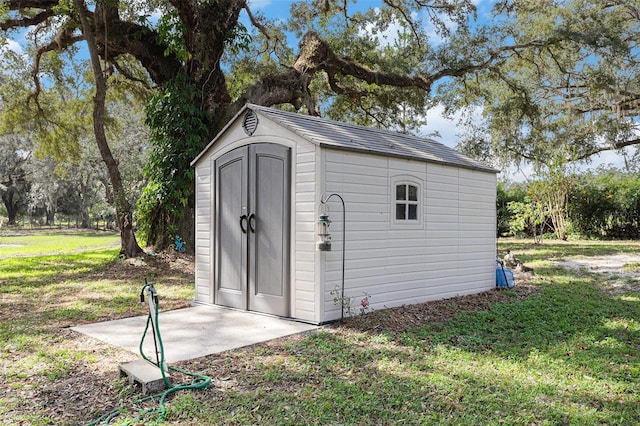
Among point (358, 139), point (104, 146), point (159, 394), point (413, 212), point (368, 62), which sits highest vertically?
point (368, 62)

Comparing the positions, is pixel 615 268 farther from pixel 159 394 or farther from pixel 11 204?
pixel 11 204

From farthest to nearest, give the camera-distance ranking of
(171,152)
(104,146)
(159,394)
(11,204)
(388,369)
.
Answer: (11,204) → (171,152) → (104,146) → (388,369) → (159,394)

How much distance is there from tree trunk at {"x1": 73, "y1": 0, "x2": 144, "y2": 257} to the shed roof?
5684 millimetres

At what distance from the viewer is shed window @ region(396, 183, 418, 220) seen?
6391 millimetres

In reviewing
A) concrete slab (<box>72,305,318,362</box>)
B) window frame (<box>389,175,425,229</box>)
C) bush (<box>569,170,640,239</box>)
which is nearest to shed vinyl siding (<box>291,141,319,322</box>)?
concrete slab (<box>72,305,318,362</box>)

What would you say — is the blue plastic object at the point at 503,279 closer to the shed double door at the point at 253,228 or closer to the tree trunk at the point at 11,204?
the shed double door at the point at 253,228

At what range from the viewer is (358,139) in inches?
245

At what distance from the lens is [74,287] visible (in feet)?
27.9

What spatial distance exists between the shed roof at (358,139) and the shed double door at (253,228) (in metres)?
0.39

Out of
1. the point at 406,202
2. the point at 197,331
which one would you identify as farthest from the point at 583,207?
the point at 197,331

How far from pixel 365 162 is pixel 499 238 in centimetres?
1496

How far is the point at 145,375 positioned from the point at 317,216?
2511mm

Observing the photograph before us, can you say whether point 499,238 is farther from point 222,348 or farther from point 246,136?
point 222,348

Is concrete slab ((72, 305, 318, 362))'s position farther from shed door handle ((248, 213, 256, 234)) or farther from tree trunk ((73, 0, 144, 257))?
tree trunk ((73, 0, 144, 257))
